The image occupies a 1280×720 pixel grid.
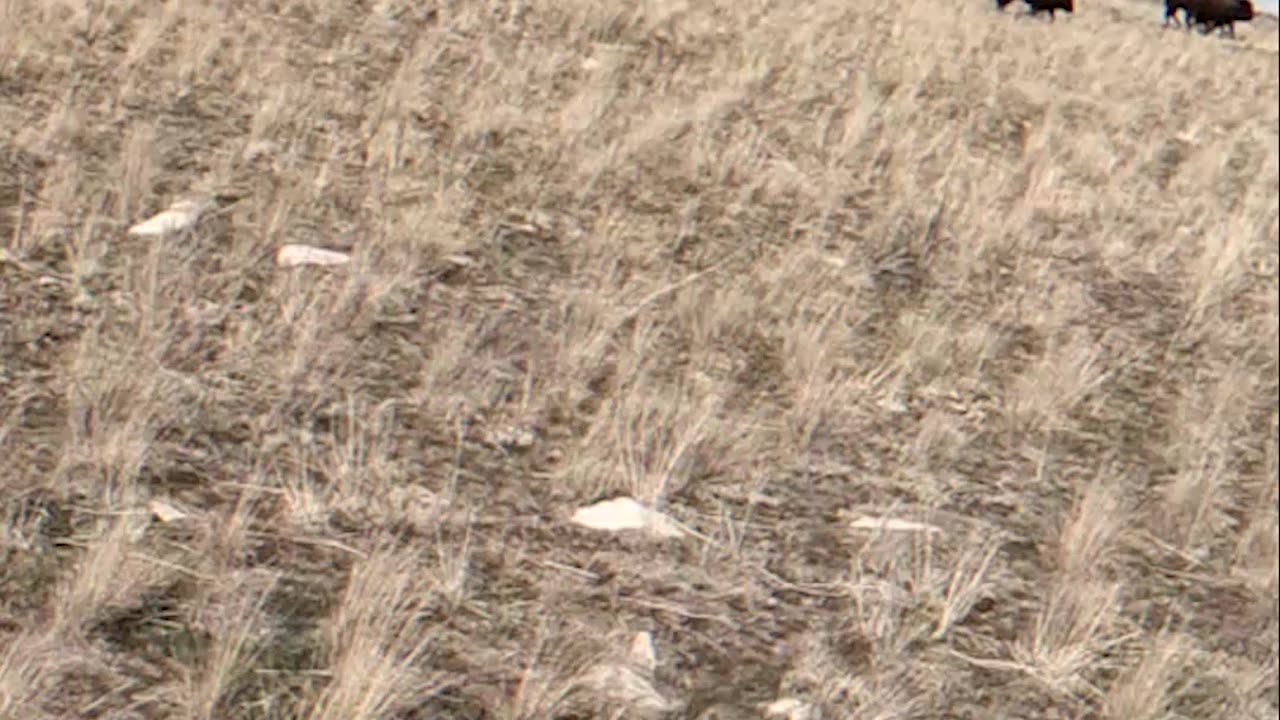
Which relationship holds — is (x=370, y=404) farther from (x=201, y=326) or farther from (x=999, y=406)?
(x=999, y=406)

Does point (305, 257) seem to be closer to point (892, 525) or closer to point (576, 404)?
point (576, 404)

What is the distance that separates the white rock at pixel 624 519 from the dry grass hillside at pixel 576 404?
0.05 meters

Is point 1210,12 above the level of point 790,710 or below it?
below

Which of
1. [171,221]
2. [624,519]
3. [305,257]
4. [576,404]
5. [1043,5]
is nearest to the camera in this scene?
[624,519]

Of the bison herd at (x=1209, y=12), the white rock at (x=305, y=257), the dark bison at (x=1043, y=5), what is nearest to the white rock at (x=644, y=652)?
the white rock at (x=305, y=257)

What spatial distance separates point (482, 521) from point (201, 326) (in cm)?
149

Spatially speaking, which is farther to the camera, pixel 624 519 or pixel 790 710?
pixel 624 519

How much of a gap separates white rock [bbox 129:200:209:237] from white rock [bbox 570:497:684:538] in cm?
252

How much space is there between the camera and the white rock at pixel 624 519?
14.6ft

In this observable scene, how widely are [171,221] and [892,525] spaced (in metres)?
3.17

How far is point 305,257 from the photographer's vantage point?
6.14 m

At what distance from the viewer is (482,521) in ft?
14.3

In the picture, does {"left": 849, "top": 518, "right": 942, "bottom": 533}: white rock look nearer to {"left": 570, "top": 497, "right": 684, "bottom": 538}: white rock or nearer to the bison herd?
{"left": 570, "top": 497, "right": 684, "bottom": 538}: white rock

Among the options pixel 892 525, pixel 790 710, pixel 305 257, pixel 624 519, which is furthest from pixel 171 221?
pixel 790 710
